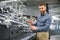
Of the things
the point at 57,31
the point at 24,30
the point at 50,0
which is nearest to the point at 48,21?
the point at 24,30

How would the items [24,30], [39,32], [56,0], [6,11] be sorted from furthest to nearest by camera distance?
[56,0] → [39,32] → [24,30] → [6,11]

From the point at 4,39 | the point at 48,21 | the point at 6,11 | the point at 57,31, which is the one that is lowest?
the point at 57,31

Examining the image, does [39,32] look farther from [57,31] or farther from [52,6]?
[57,31]

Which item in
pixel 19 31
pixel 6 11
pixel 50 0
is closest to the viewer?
pixel 6 11

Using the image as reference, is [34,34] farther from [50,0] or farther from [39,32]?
[50,0]

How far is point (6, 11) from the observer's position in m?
2.36

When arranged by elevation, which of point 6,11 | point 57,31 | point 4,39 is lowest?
point 57,31

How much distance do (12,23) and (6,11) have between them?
191 mm

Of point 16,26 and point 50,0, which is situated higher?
point 50,0

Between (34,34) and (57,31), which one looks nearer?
(34,34)

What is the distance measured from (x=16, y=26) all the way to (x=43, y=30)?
615 mm

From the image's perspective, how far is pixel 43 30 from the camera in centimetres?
288

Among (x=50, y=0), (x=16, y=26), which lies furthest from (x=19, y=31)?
(x=50, y=0)

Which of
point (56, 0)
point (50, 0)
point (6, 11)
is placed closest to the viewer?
point (6, 11)
